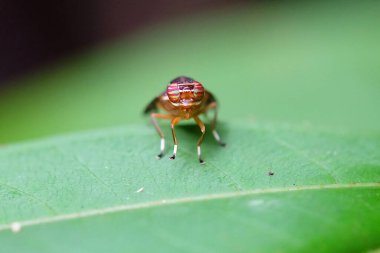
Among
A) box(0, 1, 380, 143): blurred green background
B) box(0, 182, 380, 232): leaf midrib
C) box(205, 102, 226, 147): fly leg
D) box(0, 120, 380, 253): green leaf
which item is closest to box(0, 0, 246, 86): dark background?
box(0, 1, 380, 143): blurred green background

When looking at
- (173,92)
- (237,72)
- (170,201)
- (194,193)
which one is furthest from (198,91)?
(237,72)

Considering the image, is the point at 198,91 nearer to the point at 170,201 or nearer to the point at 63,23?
the point at 170,201

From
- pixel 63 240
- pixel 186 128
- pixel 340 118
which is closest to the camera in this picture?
pixel 63 240

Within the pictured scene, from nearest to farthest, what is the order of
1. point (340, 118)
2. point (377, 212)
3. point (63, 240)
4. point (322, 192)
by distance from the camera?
point (63, 240) → point (377, 212) → point (322, 192) → point (340, 118)

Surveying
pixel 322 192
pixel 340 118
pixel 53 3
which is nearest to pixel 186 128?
pixel 322 192

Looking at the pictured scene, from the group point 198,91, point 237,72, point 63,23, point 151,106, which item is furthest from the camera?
point 63,23

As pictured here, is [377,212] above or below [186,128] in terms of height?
below

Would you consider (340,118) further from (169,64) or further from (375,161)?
(169,64)
